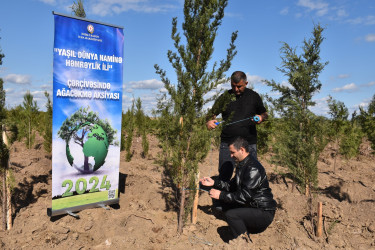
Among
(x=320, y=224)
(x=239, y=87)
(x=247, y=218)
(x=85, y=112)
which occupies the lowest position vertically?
(x=320, y=224)

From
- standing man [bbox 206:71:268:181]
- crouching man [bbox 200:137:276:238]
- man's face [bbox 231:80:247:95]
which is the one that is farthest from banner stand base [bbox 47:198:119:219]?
man's face [bbox 231:80:247:95]

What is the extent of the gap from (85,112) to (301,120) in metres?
4.18

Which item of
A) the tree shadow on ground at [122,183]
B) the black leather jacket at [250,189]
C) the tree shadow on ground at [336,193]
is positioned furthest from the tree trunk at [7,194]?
the tree shadow on ground at [336,193]

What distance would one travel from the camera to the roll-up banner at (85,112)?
16.4ft

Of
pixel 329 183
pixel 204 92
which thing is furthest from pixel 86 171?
pixel 329 183

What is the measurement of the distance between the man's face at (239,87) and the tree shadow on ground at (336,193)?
459 cm

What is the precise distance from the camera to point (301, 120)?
5859 mm

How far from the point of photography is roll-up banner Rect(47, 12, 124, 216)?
499 cm

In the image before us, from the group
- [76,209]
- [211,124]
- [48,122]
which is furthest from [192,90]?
[48,122]

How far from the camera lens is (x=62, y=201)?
5.20m

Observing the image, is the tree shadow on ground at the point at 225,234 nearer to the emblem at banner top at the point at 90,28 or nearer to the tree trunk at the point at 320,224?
the tree trunk at the point at 320,224

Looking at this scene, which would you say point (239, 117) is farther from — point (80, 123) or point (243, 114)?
point (80, 123)

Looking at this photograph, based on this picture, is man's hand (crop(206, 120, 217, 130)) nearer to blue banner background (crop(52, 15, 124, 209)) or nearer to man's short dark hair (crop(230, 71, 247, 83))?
man's short dark hair (crop(230, 71, 247, 83))

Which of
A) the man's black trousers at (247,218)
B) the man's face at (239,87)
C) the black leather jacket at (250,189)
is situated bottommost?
the man's black trousers at (247,218)
